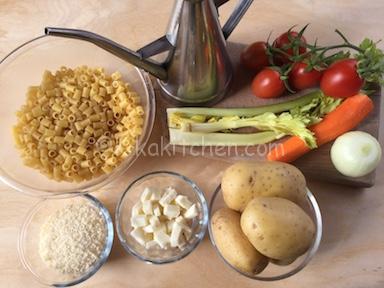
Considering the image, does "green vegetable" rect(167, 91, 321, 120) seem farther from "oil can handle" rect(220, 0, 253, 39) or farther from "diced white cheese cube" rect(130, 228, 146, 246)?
"diced white cheese cube" rect(130, 228, 146, 246)

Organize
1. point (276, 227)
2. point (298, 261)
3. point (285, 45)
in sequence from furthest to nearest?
point (285, 45)
point (298, 261)
point (276, 227)

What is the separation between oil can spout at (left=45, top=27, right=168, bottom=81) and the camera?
0.72 meters

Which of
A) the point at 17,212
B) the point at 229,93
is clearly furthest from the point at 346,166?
the point at 17,212

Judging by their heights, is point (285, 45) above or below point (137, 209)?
above

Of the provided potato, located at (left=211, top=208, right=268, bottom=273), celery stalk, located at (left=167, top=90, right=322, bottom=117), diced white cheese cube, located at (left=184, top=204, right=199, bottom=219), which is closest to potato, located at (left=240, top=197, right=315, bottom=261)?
potato, located at (left=211, top=208, right=268, bottom=273)

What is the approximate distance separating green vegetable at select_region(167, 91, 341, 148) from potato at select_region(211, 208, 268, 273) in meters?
0.22

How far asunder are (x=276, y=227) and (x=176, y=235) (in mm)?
221

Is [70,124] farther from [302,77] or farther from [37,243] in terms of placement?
[302,77]

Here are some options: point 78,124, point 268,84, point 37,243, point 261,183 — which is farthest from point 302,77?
point 37,243

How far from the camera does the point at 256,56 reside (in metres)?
1.04

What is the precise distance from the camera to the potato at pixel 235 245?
81cm

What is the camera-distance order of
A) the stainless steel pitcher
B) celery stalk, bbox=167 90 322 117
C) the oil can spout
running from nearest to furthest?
1. the oil can spout
2. the stainless steel pitcher
3. celery stalk, bbox=167 90 322 117

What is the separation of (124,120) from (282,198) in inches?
15.6

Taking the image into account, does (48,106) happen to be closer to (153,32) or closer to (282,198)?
(153,32)
